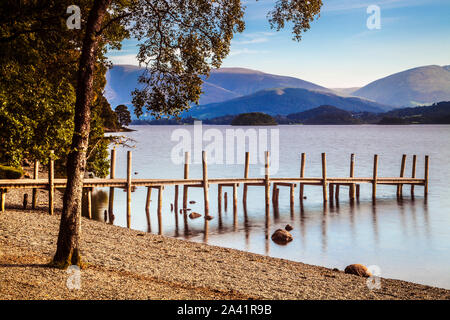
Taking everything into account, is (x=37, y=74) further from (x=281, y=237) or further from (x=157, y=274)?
(x=281, y=237)

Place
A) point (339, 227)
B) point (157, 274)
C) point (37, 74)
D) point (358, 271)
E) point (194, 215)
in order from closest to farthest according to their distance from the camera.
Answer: point (157, 274) → point (37, 74) → point (358, 271) → point (339, 227) → point (194, 215)

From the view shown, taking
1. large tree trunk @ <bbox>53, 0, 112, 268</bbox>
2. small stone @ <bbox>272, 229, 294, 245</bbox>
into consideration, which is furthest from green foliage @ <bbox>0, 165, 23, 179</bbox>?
large tree trunk @ <bbox>53, 0, 112, 268</bbox>

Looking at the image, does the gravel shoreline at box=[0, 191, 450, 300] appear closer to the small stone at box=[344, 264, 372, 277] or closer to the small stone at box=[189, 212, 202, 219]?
the small stone at box=[344, 264, 372, 277]

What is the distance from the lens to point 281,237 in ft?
81.6

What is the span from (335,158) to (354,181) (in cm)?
5291

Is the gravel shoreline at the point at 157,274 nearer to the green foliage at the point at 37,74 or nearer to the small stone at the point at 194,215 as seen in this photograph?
the green foliage at the point at 37,74

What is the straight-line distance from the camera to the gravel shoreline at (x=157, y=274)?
1029 cm

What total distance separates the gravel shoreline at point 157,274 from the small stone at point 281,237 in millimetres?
6114

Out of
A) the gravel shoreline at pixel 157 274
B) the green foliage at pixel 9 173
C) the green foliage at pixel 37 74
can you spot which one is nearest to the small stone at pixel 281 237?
the gravel shoreline at pixel 157 274

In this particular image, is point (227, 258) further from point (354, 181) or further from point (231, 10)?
point (354, 181)

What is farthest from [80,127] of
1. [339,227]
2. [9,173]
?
[339,227]

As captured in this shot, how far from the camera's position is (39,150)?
51.6 feet

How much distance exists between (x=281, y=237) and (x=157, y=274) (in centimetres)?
1329
